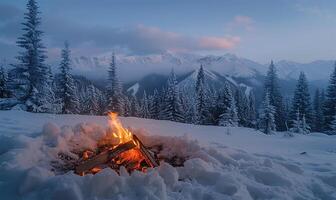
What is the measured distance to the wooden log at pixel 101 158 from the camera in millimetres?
6977

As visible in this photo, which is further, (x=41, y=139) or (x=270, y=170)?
(x=41, y=139)

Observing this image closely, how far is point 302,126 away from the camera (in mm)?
44781

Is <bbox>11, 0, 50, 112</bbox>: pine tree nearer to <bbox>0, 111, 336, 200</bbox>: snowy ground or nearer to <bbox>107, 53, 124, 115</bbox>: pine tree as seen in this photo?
<bbox>107, 53, 124, 115</bbox>: pine tree

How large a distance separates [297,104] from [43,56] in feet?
122

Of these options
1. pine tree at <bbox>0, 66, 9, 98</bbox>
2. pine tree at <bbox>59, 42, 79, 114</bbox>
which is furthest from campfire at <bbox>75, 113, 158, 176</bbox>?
pine tree at <bbox>0, 66, 9, 98</bbox>

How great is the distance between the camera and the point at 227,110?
48188 mm

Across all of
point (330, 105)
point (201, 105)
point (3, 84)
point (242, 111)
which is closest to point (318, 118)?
point (330, 105)

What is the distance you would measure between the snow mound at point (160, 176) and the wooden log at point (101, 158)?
1.40 ft

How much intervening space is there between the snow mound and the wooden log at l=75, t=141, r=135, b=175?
0.43 m

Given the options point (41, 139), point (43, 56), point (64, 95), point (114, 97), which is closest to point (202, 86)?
point (114, 97)

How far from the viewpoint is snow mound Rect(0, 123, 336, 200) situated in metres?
5.44

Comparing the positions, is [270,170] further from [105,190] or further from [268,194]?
[105,190]

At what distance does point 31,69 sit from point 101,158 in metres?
28.4

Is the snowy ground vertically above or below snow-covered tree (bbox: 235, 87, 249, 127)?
above
